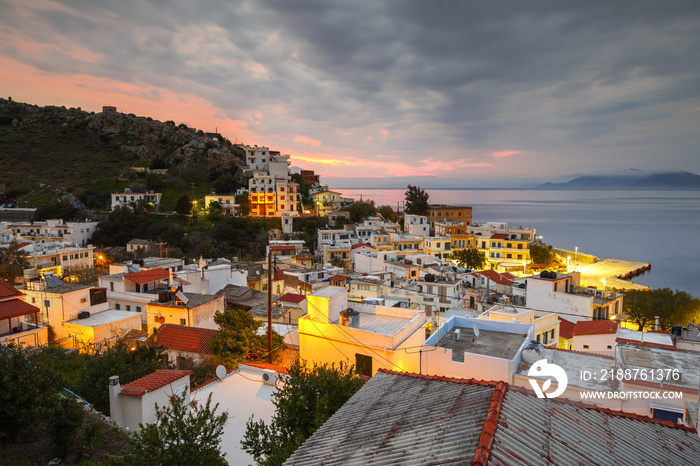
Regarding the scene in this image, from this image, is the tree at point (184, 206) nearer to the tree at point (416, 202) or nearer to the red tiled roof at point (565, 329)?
the tree at point (416, 202)

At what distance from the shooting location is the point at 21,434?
7594 millimetres

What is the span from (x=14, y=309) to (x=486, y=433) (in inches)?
745

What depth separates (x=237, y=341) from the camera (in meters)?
12.7

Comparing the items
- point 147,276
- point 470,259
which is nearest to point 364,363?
point 147,276

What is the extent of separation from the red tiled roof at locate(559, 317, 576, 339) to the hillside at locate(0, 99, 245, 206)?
55.0 m

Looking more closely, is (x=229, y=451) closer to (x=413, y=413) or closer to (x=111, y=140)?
(x=413, y=413)

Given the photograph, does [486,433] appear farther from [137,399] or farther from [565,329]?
[565,329]

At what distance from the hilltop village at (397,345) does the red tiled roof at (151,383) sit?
3 cm

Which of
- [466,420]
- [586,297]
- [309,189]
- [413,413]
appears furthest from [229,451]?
[309,189]

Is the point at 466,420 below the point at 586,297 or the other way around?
the other way around

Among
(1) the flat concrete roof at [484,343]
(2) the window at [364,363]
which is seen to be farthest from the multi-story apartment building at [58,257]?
(1) the flat concrete roof at [484,343]

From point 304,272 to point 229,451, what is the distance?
2332cm

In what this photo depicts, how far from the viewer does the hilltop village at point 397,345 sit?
3.90 meters

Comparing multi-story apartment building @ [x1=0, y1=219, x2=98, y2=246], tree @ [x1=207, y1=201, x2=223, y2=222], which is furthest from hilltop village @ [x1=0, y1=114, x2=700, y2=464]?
tree @ [x1=207, y1=201, x2=223, y2=222]
